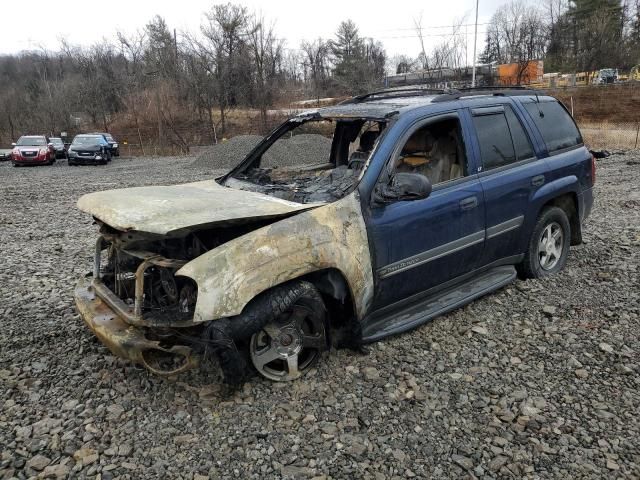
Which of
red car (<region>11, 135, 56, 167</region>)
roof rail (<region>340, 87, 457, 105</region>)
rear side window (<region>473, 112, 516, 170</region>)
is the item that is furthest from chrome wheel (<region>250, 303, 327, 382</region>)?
red car (<region>11, 135, 56, 167</region>)

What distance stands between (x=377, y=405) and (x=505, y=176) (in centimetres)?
231

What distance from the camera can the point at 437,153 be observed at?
4.41m

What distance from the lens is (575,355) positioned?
3.68m

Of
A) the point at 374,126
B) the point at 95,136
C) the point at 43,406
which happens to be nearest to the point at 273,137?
the point at 374,126

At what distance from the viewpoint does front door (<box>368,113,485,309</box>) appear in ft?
11.7

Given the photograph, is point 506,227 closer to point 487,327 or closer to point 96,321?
point 487,327

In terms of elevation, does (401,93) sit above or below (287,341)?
above

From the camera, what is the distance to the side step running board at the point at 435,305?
3635 millimetres

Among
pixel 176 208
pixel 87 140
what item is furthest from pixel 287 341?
pixel 87 140

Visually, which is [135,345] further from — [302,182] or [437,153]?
[437,153]

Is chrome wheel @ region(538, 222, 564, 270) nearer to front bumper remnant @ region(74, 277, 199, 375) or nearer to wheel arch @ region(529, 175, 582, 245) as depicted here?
wheel arch @ region(529, 175, 582, 245)

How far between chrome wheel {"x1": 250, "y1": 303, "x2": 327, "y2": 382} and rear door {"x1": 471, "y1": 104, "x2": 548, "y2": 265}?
5.71 ft

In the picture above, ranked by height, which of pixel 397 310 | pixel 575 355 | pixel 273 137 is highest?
pixel 273 137

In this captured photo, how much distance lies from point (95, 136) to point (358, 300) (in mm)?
26692
